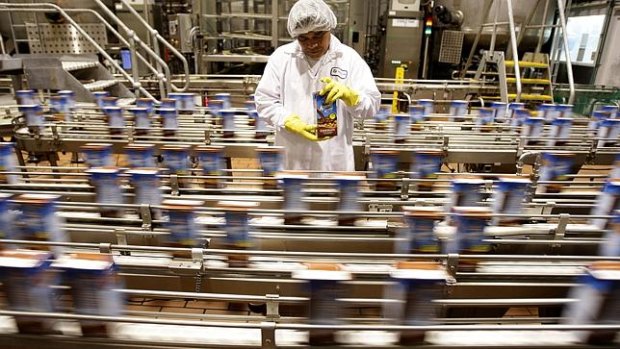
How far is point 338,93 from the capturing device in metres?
1.55

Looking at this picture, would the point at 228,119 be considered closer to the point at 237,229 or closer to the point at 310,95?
the point at 310,95

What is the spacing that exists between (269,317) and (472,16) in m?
6.44

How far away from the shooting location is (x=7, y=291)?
708mm

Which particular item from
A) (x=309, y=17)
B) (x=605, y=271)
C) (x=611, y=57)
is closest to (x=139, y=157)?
(x=309, y=17)

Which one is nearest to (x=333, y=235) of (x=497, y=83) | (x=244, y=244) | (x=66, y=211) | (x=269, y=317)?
(x=244, y=244)

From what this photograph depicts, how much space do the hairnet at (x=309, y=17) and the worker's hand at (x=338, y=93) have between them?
20 centimetres

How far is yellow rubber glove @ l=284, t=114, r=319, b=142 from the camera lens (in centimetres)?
166

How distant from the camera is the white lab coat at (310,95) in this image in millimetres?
1748

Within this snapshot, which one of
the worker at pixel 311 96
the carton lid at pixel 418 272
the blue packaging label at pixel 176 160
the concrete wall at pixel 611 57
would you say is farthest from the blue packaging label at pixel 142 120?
the concrete wall at pixel 611 57

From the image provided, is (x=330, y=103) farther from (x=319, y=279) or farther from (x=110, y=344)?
(x=110, y=344)

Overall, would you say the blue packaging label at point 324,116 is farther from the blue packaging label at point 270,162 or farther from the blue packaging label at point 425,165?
the blue packaging label at point 425,165

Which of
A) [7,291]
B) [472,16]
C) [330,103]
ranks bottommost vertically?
[7,291]

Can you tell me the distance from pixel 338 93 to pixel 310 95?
26 cm

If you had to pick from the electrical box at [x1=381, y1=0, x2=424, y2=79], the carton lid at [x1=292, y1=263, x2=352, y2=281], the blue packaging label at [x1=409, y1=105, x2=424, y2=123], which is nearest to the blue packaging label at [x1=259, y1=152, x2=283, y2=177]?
the carton lid at [x1=292, y1=263, x2=352, y2=281]
